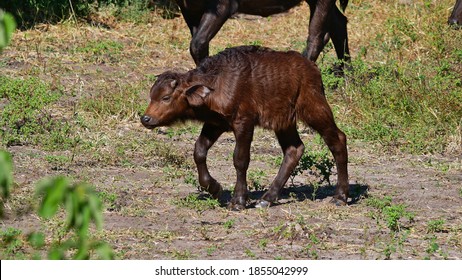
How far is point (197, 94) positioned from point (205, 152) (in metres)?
0.52

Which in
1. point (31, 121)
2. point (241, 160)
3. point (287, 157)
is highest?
point (241, 160)

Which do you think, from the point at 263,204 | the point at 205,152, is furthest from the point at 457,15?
the point at 205,152

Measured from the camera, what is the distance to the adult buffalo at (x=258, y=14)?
35.1 feet

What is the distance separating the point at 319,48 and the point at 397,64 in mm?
919

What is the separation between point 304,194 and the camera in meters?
8.16

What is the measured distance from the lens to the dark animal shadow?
26.2 feet

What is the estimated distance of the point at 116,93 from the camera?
11.0m

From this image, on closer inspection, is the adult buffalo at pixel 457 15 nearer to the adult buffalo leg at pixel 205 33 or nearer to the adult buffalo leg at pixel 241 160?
the adult buffalo leg at pixel 205 33

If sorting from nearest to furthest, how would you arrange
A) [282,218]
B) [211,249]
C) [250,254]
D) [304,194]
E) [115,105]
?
[250,254] < [211,249] < [282,218] < [304,194] < [115,105]

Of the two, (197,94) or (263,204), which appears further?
(263,204)

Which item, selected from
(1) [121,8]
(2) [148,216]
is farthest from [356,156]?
(1) [121,8]

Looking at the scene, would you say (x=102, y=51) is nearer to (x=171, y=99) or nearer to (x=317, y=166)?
(x=317, y=166)

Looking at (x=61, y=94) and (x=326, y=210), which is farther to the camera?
(x=61, y=94)
